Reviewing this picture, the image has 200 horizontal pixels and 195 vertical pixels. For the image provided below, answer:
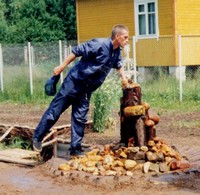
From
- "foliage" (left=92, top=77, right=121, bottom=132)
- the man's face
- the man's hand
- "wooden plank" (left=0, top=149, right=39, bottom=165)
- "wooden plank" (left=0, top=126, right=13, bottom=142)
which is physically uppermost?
the man's face

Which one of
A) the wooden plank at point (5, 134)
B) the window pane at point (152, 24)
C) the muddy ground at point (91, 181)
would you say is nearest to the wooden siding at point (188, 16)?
the window pane at point (152, 24)

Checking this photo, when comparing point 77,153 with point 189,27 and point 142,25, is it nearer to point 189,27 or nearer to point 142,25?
point 189,27

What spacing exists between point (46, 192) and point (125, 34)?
2.25m

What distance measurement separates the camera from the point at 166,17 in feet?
86.5

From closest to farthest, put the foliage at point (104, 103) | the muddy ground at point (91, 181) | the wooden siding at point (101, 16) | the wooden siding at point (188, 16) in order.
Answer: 1. the muddy ground at point (91, 181)
2. the foliage at point (104, 103)
3. the wooden siding at point (188, 16)
4. the wooden siding at point (101, 16)

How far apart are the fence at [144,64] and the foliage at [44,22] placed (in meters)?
13.2

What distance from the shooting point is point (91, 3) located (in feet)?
98.9

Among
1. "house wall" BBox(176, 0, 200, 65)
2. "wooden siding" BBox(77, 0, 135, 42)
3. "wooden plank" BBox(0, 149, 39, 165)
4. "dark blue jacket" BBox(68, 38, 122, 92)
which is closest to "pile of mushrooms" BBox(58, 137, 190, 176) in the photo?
"dark blue jacket" BBox(68, 38, 122, 92)

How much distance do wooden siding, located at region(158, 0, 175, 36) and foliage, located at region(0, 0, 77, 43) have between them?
13.3 m

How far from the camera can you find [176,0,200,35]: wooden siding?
26.0 m

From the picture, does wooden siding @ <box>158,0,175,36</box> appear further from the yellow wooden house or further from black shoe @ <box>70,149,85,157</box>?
black shoe @ <box>70,149,85,157</box>

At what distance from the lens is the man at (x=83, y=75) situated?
25.5 ft

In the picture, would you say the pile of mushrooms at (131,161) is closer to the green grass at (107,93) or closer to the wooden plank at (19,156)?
the wooden plank at (19,156)

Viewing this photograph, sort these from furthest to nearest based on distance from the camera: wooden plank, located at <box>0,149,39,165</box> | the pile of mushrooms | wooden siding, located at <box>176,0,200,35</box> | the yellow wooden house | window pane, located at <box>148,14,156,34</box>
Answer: window pane, located at <box>148,14,156,34</box>
wooden siding, located at <box>176,0,200,35</box>
the yellow wooden house
wooden plank, located at <box>0,149,39,165</box>
the pile of mushrooms
